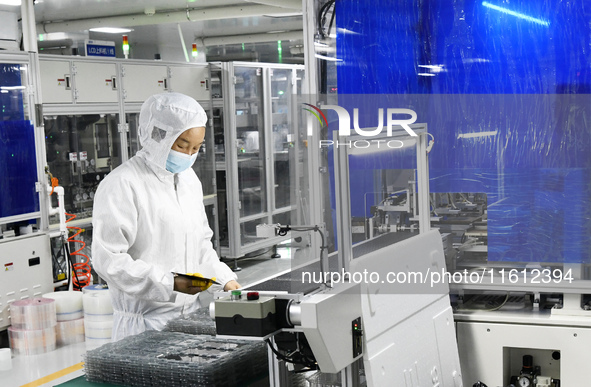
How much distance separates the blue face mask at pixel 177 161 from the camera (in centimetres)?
247

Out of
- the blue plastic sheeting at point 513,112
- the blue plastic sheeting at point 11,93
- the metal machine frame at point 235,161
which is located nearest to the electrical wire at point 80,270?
the blue plastic sheeting at point 11,93

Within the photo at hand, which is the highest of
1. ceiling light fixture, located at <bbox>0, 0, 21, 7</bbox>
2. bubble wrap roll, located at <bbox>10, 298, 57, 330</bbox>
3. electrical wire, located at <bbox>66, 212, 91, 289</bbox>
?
ceiling light fixture, located at <bbox>0, 0, 21, 7</bbox>

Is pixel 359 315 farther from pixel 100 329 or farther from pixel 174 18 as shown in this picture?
pixel 174 18

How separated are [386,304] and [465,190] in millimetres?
961

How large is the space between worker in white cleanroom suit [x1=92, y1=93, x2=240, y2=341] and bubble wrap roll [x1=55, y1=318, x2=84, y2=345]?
7.14 ft

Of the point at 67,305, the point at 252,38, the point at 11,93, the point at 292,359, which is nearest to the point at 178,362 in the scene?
the point at 292,359

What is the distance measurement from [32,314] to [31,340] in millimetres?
161

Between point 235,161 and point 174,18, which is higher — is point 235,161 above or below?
below

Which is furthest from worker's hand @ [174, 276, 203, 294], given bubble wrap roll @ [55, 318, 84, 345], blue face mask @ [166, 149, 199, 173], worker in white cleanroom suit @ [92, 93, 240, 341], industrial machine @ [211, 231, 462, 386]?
bubble wrap roll @ [55, 318, 84, 345]

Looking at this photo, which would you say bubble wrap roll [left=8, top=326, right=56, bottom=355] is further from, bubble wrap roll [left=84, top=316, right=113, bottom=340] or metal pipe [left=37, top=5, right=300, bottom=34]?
metal pipe [left=37, top=5, right=300, bottom=34]

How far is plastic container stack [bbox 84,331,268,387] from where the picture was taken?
1.63m

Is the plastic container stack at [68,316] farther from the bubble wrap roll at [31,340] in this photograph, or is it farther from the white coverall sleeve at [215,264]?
the white coverall sleeve at [215,264]

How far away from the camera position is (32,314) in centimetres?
423

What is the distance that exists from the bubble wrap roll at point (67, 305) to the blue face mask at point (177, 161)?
2.31 m
